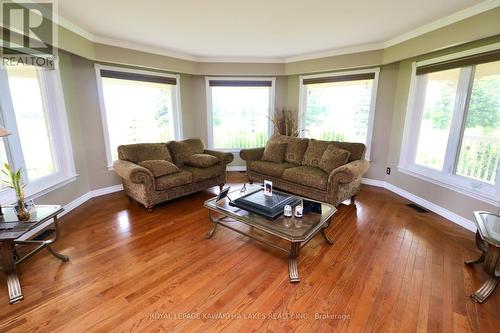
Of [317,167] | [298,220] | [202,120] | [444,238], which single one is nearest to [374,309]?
[298,220]

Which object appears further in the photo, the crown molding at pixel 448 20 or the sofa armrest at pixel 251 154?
the sofa armrest at pixel 251 154

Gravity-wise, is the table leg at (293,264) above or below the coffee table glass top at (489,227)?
below

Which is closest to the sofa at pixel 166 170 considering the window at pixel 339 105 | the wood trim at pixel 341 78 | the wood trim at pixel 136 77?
the wood trim at pixel 136 77

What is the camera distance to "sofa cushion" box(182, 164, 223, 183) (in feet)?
11.5

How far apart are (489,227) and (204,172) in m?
3.22

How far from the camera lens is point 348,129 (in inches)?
175

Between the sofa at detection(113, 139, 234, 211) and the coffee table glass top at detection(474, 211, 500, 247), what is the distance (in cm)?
314

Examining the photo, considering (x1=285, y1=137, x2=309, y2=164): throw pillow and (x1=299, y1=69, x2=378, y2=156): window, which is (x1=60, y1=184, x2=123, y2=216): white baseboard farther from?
(x1=299, y1=69, x2=378, y2=156): window

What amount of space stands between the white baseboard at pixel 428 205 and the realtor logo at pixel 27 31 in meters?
5.17

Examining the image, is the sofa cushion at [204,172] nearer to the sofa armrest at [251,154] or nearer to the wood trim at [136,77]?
the sofa armrest at [251,154]

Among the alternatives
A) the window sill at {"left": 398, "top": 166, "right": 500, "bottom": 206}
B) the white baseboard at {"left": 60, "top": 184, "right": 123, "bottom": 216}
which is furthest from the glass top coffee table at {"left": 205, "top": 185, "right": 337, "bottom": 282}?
the white baseboard at {"left": 60, "top": 184, "right": 123, "bottom": 216}

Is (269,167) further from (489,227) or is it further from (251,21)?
(489,227)

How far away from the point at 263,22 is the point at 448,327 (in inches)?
132

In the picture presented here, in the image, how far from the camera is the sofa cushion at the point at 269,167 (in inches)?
146
